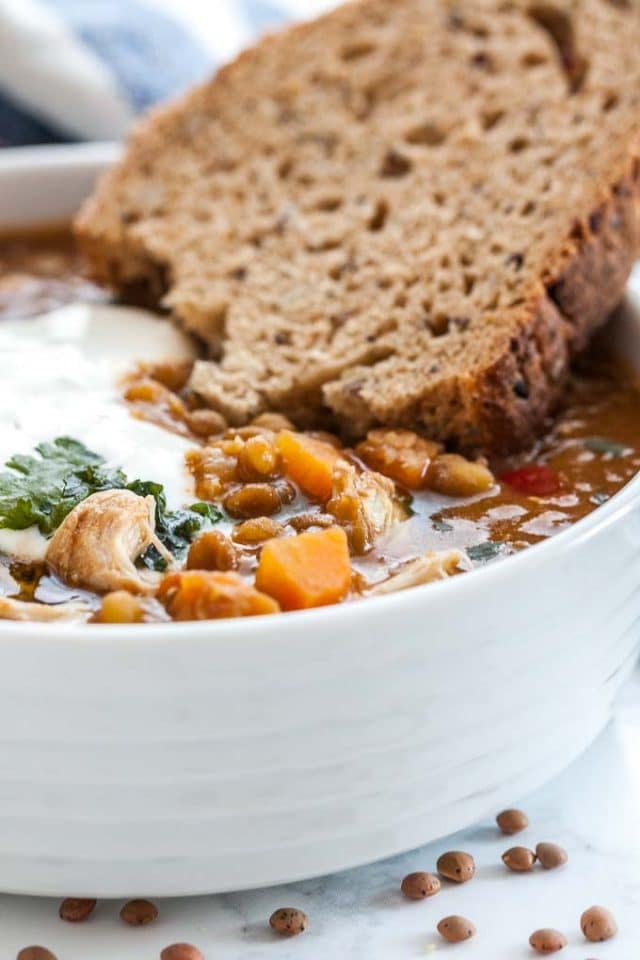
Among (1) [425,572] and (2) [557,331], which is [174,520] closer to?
(1) [425,572]

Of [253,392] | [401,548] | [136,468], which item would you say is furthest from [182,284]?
[401,548]

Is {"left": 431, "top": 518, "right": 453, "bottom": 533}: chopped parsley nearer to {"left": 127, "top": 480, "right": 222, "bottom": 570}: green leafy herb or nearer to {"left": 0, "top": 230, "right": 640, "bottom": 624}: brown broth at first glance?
{"left": 0, "top": 230, "right": 640, "bottom": 624}: brown broth

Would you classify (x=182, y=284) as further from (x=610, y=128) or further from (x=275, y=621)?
(x=275, y=621)

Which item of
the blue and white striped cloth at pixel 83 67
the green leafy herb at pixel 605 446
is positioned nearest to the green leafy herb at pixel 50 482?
the green leafy herb at pixel 605 446

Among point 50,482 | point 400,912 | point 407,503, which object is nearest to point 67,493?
point 50,482

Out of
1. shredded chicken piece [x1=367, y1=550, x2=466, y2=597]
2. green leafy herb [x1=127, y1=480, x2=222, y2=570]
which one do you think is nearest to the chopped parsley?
shredded chicken piece [x1=367, y1=550, x2=466, y2=597]
